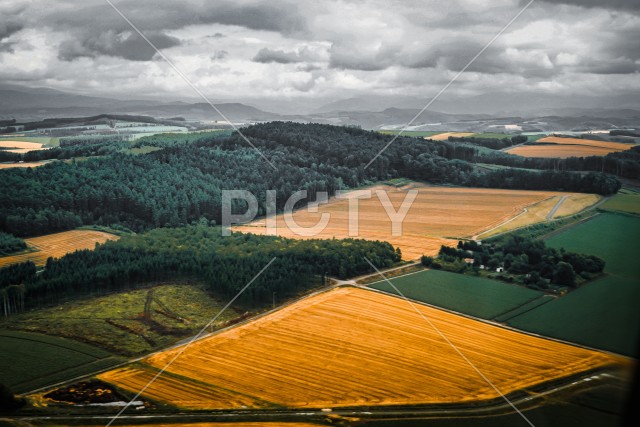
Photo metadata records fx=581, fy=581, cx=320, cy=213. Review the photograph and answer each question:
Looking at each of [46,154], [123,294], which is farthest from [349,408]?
[46,154]

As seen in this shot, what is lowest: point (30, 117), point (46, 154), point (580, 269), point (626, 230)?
point (580, 269)

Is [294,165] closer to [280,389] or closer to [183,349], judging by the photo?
[183,349]

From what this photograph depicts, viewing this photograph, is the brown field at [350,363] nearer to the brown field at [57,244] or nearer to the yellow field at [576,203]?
the brown field at [57,244]

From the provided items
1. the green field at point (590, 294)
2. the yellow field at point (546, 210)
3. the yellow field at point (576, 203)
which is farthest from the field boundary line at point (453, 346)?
the yellow field at point (576, 203)

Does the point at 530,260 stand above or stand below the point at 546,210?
below

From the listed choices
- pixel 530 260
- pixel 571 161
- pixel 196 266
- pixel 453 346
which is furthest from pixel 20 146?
pixel 571 161

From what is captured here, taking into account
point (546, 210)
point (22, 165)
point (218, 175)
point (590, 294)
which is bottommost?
point (590, 294)

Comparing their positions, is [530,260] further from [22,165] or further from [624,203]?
[22,165]
